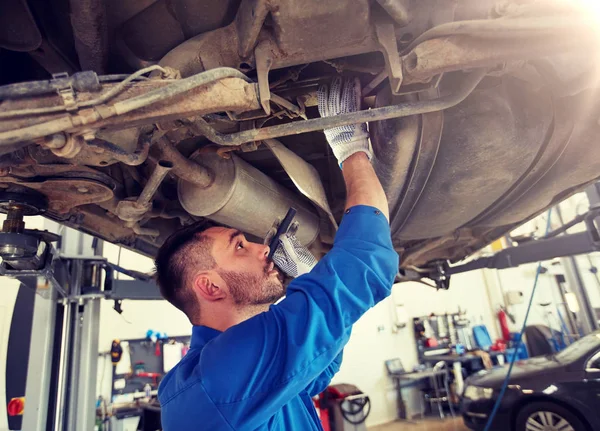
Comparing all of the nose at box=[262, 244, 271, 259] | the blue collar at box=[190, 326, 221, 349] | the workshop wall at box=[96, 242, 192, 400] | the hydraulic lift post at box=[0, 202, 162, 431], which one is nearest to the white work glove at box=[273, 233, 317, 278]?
the nose at box=[262, 244, 271, 259]

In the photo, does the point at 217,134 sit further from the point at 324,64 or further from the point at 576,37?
the point at 576,37

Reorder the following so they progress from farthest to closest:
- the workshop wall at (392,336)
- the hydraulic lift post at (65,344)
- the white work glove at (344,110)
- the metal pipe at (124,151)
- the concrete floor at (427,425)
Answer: the workshop wall at (392,336) < the concrete floor at (427,425) < the hydraulic lift post at (65,344) < the white work glove at (344,110) < the metal pipe at (124,151)

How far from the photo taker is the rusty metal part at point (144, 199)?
0.98 meters

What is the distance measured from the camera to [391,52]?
71 cm

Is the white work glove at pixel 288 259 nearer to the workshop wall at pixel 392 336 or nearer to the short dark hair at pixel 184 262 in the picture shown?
the short dark hair at pixel 184 262

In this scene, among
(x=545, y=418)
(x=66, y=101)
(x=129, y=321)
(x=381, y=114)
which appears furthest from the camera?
(x=129, y=321)

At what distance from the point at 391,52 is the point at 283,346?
1.82 ft

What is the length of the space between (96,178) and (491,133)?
99 cm

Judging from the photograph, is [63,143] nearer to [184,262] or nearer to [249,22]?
[249,22]

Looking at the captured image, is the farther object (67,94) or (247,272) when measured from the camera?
(247,272)

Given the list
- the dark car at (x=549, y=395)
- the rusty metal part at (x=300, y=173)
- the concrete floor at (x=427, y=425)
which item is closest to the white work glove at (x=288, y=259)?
the rusty metal part at (x=300, y=173)

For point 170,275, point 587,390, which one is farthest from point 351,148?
point 587,390

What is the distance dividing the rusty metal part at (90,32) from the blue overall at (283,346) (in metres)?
0.60

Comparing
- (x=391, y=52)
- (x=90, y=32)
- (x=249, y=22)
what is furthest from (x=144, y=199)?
(x=391, y=52)
